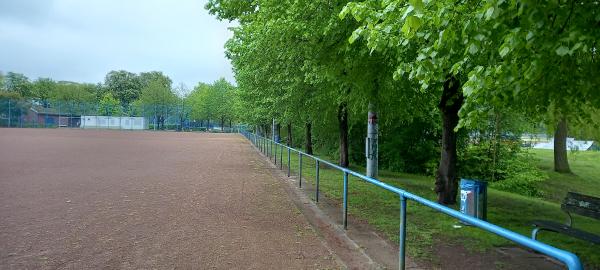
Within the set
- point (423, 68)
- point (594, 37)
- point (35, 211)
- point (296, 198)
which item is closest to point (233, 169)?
point (296, 198)

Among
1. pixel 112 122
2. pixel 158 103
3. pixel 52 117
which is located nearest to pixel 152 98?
pixel 158 103

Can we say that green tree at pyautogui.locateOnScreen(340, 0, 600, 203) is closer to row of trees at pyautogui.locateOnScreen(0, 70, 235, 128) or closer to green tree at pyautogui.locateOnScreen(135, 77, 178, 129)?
row of trees at pyautogui.locateOnScreen(0, 70, 235, 128)

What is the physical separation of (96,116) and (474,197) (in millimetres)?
82511

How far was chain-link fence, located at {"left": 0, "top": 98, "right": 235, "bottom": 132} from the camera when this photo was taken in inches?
2904

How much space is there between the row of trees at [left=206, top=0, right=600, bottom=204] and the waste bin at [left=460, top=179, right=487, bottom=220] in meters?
0.94

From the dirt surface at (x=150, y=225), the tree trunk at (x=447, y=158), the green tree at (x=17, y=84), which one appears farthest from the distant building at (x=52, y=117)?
the tree trunk at (x=447, y=158)

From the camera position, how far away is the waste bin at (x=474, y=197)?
811 cm

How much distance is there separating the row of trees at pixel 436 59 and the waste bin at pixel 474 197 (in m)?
0.94

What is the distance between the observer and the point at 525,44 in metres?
4.11

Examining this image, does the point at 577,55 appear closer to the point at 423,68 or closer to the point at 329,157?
the point at 423,68

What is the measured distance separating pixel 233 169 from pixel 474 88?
13463mm

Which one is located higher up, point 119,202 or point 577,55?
point 577,55

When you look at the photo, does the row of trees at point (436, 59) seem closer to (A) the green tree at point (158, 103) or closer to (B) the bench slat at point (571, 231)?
(B) the bench slat at point (571, 231)

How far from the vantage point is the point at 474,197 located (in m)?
8.13
